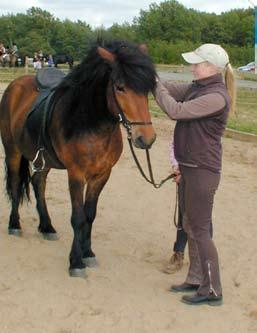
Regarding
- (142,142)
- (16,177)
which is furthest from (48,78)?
(142,142)

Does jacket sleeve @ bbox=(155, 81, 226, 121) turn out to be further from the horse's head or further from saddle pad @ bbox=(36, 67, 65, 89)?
saddle pad @ bbox=(36, 67, 65, 89)

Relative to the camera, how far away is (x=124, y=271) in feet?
14.3

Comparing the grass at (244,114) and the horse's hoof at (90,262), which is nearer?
the horse's hoof at (90,262)

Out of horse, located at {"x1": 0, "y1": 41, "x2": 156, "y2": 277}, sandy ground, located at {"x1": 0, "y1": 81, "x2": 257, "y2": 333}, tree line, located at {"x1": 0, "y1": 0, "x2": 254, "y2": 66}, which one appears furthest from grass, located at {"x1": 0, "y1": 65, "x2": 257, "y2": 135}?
tree line, located at {"x1": 0, "y1": 0, "x2": 254, "y2": 66}

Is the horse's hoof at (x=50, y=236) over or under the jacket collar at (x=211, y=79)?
under

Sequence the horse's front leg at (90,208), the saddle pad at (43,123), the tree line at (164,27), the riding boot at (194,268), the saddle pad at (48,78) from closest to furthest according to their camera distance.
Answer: the riding boot at (194,268), the horse's front leg at (90,208), the saddle pad at (43,123), the saddle pad at (48,78), the tree line at (164,27)

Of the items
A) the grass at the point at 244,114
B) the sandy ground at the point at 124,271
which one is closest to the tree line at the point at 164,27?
the grass at the point at 244,114

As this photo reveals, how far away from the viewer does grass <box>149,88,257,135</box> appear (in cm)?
1158

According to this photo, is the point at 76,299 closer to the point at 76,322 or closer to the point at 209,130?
the point at 76,322

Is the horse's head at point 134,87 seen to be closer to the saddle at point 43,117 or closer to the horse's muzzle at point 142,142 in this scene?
the horse's muzzle at point 142,142

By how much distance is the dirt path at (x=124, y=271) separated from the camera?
3459 mm

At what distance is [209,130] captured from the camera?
137 inches

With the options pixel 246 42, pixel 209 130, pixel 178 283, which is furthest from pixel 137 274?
pixel 246 42

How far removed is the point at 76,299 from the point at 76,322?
1.22 feet
